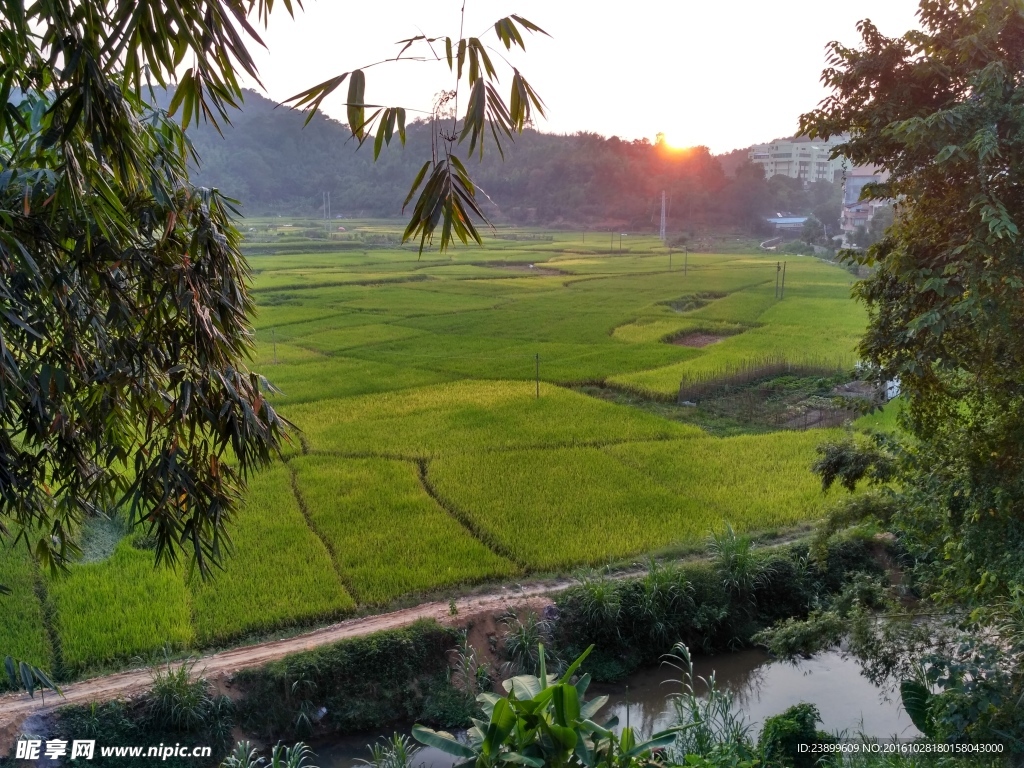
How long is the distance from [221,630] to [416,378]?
322 inches

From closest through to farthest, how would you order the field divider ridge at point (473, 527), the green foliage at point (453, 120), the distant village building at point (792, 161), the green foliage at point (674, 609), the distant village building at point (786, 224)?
the green foliage at point (453, 120) → the green foliage at point (674, 609) → the field divider ridge at point (473, 527) → the distant village building at point (792, 161) → the distant village building at point (786, 224)

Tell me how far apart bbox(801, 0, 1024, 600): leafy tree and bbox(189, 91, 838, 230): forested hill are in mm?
39884

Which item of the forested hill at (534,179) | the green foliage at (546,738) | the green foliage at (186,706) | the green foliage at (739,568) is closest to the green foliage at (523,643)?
the green foliage at (739,568)

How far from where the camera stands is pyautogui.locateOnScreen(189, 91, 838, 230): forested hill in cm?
4494

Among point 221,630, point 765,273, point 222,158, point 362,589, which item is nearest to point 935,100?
point 362,589

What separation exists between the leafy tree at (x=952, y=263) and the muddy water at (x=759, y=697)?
1580 mm

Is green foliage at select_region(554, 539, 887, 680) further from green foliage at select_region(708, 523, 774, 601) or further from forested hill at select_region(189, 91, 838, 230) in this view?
forested hill at select_region(189, 91, 838, 230)

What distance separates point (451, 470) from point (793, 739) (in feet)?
17.7

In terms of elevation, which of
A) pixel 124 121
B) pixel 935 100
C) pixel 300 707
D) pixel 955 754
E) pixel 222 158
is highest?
pixel 222 158

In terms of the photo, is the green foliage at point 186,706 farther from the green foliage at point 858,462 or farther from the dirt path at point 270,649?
the green foliage at point 858,462

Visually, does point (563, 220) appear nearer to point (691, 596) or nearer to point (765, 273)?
point (765, 273)

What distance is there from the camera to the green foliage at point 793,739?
4.21 m

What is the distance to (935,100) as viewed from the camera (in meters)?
4.07

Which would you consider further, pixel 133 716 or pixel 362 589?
pixel 362 589
